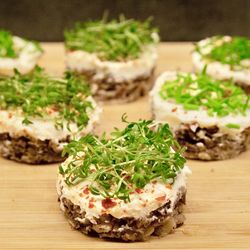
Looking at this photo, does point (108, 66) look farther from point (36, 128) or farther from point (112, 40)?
point (36, 128)

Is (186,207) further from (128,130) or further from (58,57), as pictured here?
(58,57)

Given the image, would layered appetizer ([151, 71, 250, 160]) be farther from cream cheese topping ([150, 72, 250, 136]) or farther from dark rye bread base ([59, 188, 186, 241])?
dark rye bread base ([59, 188, 186, 241])

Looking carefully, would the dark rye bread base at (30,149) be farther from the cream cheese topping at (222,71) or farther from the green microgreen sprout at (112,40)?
the cream cheese topping at (222,71)

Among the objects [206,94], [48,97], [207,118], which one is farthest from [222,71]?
[48,97]

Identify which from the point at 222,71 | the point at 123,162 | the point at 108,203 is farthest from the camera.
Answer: the point at 222,71

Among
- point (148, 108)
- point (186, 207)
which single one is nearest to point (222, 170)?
point (186, 207)

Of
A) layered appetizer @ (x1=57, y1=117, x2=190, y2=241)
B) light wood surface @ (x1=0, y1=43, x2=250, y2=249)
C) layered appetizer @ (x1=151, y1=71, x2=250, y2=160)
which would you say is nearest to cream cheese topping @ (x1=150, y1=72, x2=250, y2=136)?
layered appetizer @ (x1=151, y1=71, x2=250, y2=160)
